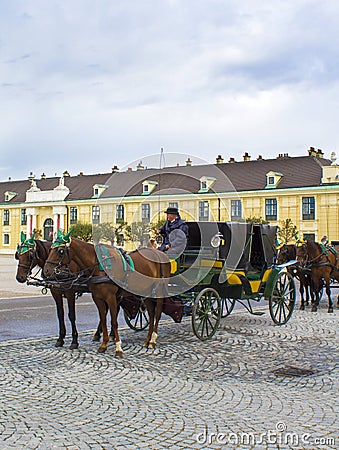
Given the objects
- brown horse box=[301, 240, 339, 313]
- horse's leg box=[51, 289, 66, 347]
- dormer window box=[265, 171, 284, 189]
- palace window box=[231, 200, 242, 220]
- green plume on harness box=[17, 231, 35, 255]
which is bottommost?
horse's leg box=[51, 289, 66, 347]

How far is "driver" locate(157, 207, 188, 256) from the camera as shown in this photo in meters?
9.35

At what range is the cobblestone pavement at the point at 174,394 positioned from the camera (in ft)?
16.1

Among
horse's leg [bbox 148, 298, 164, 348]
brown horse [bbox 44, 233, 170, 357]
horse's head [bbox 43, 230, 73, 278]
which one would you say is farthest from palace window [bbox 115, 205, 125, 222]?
horse's leg [bbox 148, 298, 164, 348]

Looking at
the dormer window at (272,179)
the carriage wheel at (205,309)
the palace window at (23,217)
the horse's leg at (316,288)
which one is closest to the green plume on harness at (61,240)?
the carriage wheel at (205,309)

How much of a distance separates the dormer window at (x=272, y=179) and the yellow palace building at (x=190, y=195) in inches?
3.6

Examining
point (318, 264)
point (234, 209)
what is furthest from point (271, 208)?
point (318, 264)

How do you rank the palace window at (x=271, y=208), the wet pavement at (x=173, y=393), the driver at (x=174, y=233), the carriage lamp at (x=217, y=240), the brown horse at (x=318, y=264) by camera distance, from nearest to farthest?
1. the wet pavement at (x=173, y=393)
2. the driver at (x=174, y=233)
3. the carriage lamp at (x=217, y=240)
4. the brown horse at (x=318, y=264)
5. the palace window at (x=271, y=208)

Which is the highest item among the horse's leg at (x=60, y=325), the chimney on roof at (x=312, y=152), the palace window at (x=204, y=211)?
the chimney on roof at (x=312, y=152)

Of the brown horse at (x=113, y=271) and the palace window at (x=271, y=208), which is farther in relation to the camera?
the palace window at (x=271, y=208)

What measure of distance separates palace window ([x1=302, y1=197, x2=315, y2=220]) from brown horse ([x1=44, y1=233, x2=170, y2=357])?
139 ft

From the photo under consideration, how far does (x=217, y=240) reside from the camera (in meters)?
9.90

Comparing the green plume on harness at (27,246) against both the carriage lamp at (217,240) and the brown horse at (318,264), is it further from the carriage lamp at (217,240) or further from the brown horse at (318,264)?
the brown horse at (318,264)

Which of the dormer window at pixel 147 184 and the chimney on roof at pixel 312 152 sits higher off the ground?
the chimney on roof at pixel 312 152

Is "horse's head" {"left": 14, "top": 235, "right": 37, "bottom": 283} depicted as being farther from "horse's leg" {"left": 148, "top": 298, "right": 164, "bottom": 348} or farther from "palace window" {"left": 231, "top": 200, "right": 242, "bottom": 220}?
"palace window" {"left": 231, "top": 200, "right": 242, "bottom": 220}
